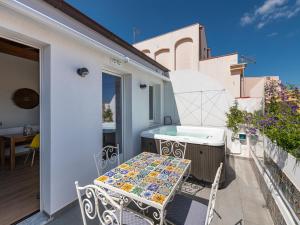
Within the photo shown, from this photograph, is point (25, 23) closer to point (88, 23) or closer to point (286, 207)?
point (88, 23)

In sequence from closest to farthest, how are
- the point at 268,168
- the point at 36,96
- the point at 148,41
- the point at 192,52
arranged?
the point at 268,168 < the point at 36,96 < the point at 192,52 < the point at 148,41

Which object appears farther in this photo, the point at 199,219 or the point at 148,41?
the point at 148,41

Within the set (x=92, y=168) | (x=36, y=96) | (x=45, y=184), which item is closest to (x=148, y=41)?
(x=36, y=96)

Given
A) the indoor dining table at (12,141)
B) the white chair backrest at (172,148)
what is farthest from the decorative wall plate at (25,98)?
the white chair backrest at (172,148)

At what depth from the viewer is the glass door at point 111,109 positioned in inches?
138

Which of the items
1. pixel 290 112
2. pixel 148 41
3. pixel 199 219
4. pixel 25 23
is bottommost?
pixel 199 219

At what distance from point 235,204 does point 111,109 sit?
3.18m

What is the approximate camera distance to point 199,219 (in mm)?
1561

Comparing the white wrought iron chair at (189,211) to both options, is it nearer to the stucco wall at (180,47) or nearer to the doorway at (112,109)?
the doorway at (112,109)

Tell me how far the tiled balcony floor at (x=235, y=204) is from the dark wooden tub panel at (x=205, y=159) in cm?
25

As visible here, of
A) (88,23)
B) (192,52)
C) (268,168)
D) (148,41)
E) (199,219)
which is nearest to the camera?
(199,219)

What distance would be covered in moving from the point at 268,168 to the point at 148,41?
333 inches

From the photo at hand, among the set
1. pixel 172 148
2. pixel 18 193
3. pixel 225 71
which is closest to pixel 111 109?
pixel 172 148

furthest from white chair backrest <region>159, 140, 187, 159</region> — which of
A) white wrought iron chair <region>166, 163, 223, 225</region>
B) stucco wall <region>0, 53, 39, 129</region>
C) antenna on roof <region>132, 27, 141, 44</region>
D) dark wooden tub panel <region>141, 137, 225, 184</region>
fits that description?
antenna on roof <region>132, 27, 141, 44</region>
